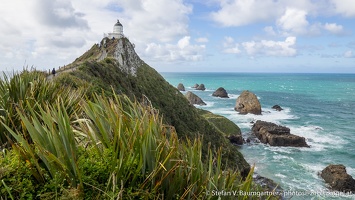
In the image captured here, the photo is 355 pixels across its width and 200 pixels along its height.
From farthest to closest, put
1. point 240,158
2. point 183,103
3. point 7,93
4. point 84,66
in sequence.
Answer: point 183,103
point 240,158
point 84,66
point 7,93

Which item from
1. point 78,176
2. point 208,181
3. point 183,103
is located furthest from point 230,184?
point 183,103

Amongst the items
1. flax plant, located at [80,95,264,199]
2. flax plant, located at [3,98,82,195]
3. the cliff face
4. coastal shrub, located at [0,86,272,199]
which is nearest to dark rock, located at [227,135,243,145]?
the cliff face

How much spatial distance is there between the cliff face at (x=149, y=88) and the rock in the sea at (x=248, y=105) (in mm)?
28428

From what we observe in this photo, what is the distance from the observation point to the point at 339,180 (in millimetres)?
26281

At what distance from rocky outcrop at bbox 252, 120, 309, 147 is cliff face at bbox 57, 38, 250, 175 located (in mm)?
10097

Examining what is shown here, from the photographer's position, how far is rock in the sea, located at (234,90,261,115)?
65162mm

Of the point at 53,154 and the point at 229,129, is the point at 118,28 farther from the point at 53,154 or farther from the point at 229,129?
the point at 53,154

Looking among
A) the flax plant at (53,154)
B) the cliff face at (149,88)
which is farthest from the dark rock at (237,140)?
the flax plant at (53,154)

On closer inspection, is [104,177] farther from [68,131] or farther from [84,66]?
[84,66]

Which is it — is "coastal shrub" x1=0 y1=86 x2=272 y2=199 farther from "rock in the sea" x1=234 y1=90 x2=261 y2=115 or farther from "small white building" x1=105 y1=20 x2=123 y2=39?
"rock in the sea" x1=234 y1=90 x2=261 y2=115

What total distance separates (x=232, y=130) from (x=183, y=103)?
11.9 meters

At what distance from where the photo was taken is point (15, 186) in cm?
318

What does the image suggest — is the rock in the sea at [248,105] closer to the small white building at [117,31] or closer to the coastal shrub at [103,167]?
the small white building at [117,31]

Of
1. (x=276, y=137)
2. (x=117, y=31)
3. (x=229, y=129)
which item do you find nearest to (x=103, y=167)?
(x=276, y=137)
